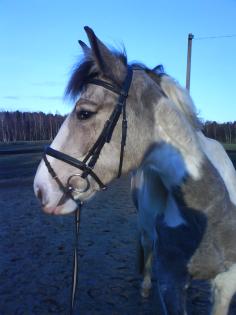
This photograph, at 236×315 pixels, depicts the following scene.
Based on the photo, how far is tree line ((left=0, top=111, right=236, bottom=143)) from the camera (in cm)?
4347

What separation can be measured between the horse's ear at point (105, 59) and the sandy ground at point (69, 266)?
2.81 m

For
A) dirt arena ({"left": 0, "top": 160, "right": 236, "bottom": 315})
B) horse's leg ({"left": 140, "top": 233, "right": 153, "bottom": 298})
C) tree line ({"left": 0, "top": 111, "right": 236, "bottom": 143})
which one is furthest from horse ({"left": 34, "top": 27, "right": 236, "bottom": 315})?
tree line ({"left": 0, "top": 111, "right": 236, "bottom": 143})

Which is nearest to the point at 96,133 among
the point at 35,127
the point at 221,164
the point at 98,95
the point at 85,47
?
the point at 98,95

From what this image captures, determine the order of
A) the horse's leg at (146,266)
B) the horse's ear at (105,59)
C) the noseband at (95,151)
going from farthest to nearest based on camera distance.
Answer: the horse's leg at (146,266) < the noseband at (95,151) < the horse's ear at (105,59)

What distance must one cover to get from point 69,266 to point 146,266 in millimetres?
1493

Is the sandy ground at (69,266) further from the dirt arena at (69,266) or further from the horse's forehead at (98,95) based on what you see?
the horse's forehead at (98,95)

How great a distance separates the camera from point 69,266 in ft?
19.5

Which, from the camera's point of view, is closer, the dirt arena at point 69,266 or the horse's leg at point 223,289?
the horse's leg at point 223,289

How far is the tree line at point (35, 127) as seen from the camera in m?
43.5

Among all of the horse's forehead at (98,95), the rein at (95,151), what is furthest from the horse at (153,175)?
the horse's forehead at (98,95)

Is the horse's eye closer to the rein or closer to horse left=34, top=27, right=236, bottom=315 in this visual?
horse left=34, top=27, right=236, bottom=315

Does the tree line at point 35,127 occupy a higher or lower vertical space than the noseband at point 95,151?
lower

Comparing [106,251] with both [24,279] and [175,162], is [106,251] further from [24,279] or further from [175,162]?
[175,162]

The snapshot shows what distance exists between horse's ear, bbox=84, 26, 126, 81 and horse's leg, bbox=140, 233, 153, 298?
7.85 ft
